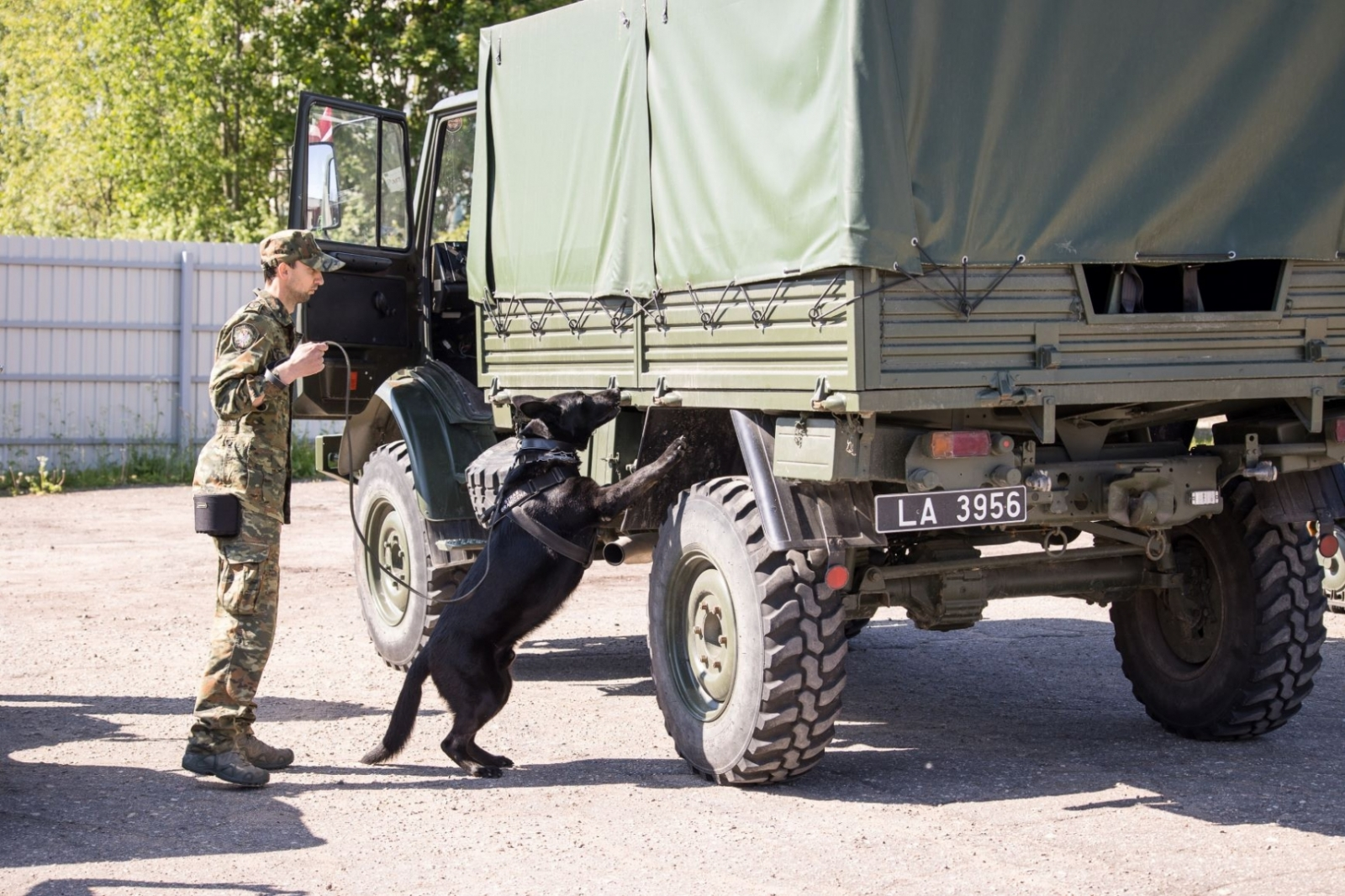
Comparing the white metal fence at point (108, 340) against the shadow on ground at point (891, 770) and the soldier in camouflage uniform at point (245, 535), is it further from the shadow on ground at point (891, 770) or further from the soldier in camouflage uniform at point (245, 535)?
the soldier in camouflage uniform at point (245, 535)

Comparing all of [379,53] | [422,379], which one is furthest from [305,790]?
[379,53]

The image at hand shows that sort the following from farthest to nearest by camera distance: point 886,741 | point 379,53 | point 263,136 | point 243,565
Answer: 1. point 263,136
2. point 379,53
3. point 886,741
4. point 243,565

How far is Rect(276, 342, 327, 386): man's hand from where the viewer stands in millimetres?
5820

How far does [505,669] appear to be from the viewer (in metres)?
6.25

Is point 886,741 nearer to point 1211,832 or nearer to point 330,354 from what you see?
point 1211,832

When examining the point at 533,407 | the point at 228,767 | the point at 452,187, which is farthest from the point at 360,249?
the point at 228,767

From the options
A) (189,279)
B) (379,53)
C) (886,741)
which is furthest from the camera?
(379,53)

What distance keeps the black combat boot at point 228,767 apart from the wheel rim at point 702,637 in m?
1.61

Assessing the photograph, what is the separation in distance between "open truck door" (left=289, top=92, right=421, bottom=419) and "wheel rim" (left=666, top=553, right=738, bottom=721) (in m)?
2.85

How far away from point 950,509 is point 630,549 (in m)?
2.19

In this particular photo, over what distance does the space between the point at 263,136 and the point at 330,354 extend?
18930 millimetres

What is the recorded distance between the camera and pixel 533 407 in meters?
6.45

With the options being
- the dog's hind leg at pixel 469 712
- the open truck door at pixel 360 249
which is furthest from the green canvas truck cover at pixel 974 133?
the open truck door at pixel 360 249

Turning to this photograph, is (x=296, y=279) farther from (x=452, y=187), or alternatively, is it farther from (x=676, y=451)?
(x=452, y=187)
